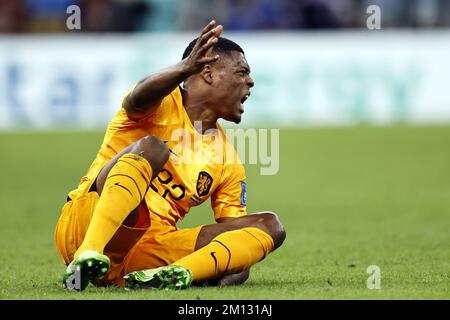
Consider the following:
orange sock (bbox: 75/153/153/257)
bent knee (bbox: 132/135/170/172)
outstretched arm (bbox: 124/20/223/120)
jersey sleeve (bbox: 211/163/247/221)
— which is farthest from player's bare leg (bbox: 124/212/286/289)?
outstretched arm (bbox: 124/20/223/120)

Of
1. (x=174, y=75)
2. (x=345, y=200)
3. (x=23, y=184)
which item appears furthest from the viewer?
(x=23, y=184)

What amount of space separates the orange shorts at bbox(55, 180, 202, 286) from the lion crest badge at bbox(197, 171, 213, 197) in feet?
0.77

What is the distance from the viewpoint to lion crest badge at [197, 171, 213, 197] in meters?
6.04

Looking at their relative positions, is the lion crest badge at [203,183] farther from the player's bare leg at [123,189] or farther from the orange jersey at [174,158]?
the player's bare leg at [123,189]

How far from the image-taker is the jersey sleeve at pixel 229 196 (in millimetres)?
6176

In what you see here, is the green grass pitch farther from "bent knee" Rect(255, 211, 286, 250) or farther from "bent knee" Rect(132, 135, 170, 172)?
"bent knee" Rect(132, 135, 170, 172)

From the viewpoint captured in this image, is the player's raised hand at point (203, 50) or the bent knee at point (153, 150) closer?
the player's raised hand at point (203, 50)


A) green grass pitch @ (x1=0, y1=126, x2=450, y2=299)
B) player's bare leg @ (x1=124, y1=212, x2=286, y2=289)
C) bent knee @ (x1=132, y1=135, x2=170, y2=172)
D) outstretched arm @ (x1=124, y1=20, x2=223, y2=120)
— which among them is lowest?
green grass pitch @ (x1=0, y1=126, x2=450, y2=299)

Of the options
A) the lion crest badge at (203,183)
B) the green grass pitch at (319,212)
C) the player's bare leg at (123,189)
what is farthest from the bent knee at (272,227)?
the player's bare leg at (123,189)

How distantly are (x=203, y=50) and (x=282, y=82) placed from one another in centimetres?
1321

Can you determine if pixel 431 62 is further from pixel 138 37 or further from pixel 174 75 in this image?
pixel 174 75

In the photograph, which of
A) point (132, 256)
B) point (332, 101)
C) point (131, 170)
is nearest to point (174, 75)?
point (131, 170)

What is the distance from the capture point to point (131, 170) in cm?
538

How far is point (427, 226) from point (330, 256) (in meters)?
2.14
